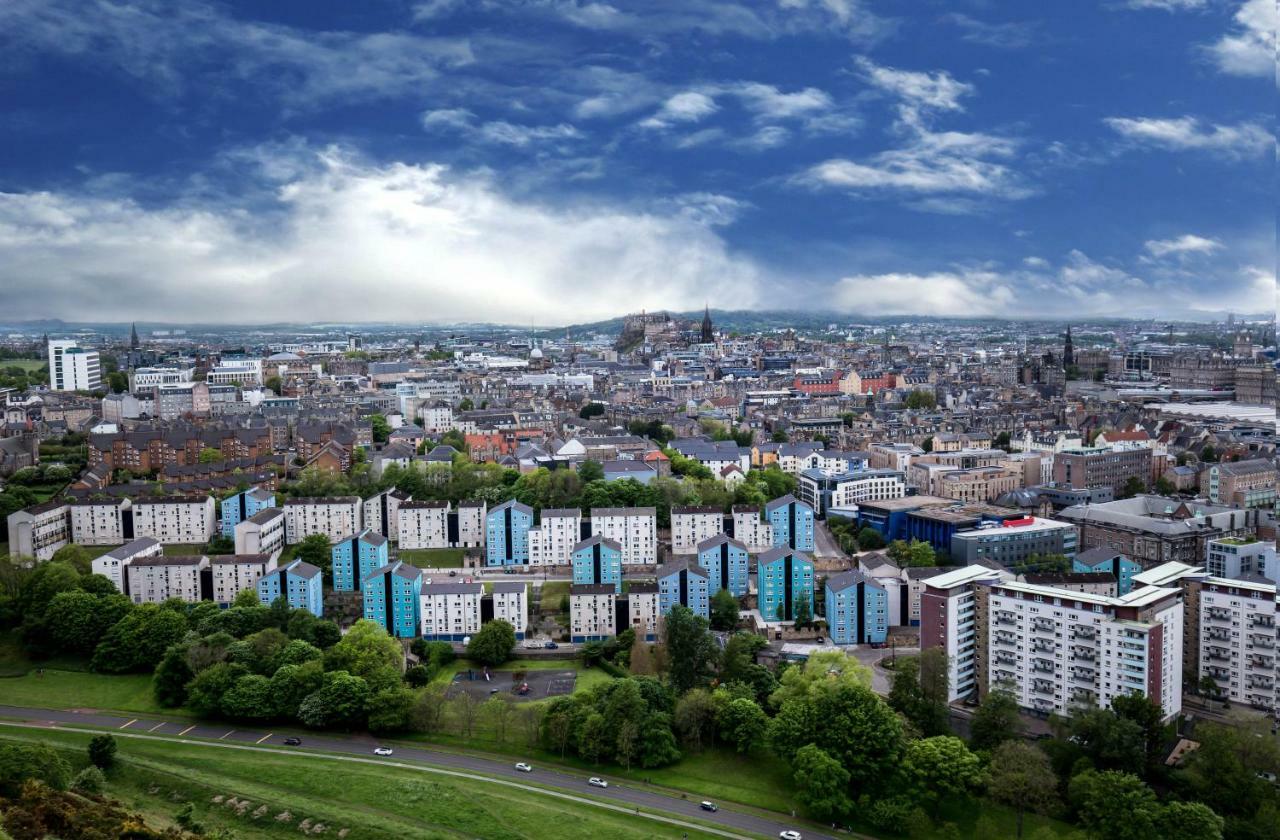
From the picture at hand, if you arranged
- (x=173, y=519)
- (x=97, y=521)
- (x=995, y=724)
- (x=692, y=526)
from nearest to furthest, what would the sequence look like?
(x=995, y=724) → (x=692, y=526) → (x=97, y=521) → (x=173, y=519)

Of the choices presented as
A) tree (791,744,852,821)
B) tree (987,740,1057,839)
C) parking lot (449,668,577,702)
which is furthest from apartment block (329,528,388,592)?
tree (987,740,1057,839)

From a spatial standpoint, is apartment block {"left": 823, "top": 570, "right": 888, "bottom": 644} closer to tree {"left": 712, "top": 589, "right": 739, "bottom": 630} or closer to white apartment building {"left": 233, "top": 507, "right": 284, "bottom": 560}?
tree {"left": 712, "top": 589, "right": 739, "bottom": 630}

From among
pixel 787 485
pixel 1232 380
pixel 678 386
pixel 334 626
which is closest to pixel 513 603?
pixel 334 626

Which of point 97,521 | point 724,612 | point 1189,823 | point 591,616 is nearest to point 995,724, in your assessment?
point 1189,823

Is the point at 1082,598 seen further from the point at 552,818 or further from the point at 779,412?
the point at 779,412

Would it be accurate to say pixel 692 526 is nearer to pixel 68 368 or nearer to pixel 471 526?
A: pixel 471 526

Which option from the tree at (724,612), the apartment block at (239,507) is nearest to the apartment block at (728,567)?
the tree at (724,612)
